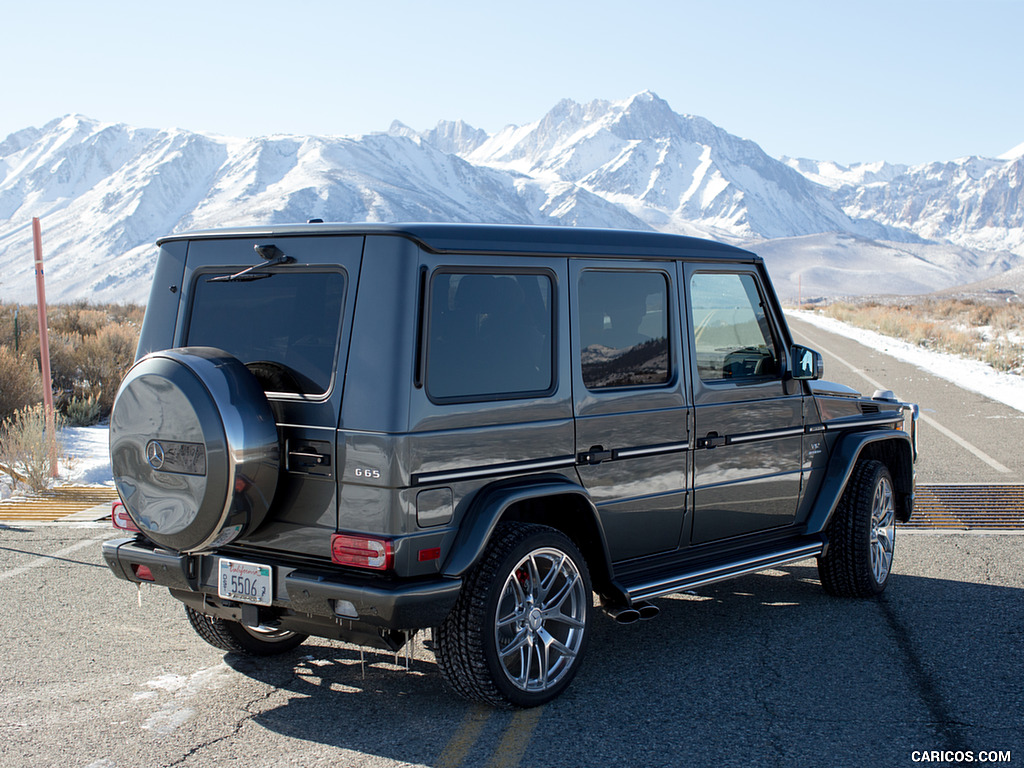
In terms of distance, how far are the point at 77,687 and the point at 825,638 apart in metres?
3.66

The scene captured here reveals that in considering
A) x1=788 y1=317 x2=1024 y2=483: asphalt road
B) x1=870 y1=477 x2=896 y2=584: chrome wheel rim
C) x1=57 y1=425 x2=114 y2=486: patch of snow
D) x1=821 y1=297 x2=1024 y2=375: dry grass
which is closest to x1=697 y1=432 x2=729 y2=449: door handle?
x1=870 y1=477 x2=896 y2=584: chrome wheel rim

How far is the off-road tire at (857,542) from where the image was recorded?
20.1 feet

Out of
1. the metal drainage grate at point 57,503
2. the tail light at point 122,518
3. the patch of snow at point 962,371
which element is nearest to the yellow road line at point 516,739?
the tail light at point 122,518

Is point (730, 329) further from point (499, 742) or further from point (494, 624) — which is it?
point (499, 742)

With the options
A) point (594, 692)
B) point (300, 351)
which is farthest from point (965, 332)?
point (300, 351)

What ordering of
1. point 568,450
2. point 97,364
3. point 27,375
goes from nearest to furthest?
point 568,450, point 27,375, point 97,364

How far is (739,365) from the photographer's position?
18.8ft

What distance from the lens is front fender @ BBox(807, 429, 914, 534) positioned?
237 inches

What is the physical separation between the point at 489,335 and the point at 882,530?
10.5 feet

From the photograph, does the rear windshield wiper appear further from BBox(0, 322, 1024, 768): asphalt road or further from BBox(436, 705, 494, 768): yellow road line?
Answer: BBox(436, 705, 494, 768): yellow road line

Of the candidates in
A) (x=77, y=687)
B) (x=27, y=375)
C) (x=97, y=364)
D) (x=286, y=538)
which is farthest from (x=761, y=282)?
(x=97, y=364)

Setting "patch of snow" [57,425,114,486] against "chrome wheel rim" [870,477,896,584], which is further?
"patch of snow" [57,425,114,486]

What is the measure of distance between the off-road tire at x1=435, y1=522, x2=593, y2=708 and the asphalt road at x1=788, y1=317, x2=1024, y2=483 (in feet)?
21.2

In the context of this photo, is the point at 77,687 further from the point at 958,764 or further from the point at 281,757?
the point at 958,764
